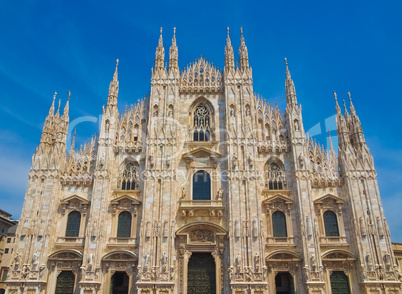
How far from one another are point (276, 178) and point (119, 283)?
14.9 metres

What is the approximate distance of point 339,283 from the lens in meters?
25.7

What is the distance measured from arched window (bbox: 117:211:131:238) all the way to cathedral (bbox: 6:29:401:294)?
A: 0.08 meters

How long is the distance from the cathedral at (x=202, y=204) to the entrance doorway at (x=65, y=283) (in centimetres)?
7

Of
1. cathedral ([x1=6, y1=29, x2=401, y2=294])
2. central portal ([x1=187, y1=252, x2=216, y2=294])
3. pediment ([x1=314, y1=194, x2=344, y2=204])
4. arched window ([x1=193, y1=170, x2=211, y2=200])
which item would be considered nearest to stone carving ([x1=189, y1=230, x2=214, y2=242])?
cathedral ([x1=6, y1=29, x2=401, y2=294])

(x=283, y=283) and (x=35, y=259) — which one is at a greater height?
(x=35, y=259)

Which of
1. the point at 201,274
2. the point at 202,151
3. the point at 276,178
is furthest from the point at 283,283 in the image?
the point at 202,151

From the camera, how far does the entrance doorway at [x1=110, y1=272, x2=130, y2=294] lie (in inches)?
1027

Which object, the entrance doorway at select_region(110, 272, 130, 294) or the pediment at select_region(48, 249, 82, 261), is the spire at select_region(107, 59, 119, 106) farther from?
the entrance doorway at select_region(110, 272, 130, 294)

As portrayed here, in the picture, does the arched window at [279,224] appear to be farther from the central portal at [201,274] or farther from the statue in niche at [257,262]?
the central portal at [201,274]

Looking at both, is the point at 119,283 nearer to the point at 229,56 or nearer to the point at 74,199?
the point at 74,199

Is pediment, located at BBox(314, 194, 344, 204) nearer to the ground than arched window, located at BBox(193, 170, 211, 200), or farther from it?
nearer to the ground

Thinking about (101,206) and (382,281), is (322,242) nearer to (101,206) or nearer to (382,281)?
(382,281)

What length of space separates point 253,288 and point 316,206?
320 inches

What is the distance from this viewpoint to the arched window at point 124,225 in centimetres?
2728
